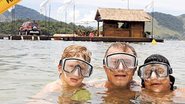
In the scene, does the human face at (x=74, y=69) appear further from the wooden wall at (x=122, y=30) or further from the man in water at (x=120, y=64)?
the wooden wall at (x=122, y=30)

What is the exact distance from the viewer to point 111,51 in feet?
15.0

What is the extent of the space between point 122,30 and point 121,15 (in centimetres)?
154

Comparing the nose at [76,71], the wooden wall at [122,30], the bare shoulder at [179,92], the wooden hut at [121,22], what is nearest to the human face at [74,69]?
the nose at [76,71]

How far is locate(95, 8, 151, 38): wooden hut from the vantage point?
132ft

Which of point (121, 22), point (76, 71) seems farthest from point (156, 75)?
point (121, 22)

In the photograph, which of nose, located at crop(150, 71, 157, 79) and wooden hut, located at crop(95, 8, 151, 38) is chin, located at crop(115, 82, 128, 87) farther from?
wooden hut, located at crop(95, 8, 151, 38)

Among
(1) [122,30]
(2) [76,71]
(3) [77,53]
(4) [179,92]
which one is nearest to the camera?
(2) [76,71]

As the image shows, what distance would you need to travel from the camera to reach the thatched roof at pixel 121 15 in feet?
132

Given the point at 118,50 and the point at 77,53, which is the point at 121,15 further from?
the point at 77,53

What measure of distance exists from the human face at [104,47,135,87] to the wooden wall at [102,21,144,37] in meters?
35.7

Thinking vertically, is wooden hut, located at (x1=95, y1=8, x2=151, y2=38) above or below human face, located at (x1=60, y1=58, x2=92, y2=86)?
above

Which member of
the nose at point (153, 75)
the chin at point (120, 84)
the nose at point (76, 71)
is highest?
the nose at point (76, 71)

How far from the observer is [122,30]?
41.4 m

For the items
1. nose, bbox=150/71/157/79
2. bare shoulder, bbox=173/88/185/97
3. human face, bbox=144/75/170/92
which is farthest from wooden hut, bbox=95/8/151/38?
nose, bbox=150/71/157/79
